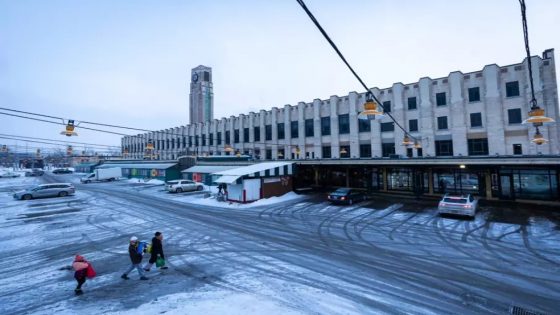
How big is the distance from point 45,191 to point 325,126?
38.8 m

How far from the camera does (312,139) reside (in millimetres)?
42562

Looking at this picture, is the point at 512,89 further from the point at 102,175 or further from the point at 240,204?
the point at 102,175

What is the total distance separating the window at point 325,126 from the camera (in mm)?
40750

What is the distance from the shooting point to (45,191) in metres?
31.2

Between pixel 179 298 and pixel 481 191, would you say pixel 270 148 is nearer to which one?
pixel 481 191

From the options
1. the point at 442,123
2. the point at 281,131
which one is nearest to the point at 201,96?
the point at 281,131

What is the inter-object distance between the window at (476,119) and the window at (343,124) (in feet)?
49.5

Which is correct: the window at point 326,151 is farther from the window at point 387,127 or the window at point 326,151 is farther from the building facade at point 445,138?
the window at point 387,127

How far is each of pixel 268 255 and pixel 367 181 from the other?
2485cm

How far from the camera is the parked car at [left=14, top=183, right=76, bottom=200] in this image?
97.5 feet

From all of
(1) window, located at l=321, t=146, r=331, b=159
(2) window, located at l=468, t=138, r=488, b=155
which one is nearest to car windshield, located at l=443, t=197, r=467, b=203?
(2) window, located at l=468, t=138, r=488, b=155

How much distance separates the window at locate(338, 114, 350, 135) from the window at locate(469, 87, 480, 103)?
15000 mm

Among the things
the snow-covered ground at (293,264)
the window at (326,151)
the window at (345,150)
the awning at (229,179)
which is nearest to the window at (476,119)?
the snow-covered ground at (293,264)

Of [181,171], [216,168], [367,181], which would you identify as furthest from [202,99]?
[367,181]
